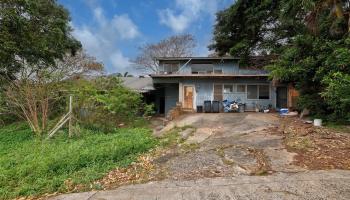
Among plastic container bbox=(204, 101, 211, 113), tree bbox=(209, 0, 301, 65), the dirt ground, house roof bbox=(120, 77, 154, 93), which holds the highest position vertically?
tree bbox=(209, 0, 301, 65)

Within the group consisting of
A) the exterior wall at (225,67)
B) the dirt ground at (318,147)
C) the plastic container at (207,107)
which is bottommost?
the dirt ground at (318,147)

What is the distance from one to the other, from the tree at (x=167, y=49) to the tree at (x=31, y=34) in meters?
14.5

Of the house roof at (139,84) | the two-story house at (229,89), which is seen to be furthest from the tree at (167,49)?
the two-story house at (229,89)

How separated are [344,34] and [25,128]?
1415 centimetres

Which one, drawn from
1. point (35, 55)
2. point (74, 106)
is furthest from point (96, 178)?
point (35, 55)

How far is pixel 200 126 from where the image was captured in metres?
13.5

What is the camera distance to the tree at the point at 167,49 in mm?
34562

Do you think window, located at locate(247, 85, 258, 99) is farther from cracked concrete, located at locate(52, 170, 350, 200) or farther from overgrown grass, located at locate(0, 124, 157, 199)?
cracked concrete, located at locate(52, 170, 350, 200)

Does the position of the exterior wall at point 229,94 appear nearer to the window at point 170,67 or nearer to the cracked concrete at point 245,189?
the window at point 170,67

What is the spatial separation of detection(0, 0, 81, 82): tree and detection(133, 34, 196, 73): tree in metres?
14.5

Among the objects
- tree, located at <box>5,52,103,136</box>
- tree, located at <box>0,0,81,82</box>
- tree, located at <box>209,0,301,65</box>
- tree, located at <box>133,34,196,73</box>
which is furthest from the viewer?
tree, located at <box>133,34,196,73</box>

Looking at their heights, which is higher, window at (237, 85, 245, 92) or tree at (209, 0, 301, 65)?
tree at (209, 0, 301, 65)

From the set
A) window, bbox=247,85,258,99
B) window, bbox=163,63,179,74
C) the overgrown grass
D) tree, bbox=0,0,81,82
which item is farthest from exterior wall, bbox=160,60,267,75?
the overgrown grass

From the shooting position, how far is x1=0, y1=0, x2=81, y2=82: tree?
1449cm
